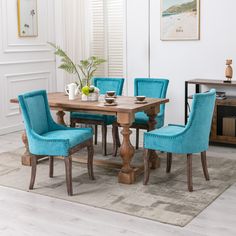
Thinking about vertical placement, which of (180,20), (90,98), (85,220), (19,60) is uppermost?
(180,20)

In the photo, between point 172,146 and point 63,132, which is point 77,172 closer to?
point 63,132

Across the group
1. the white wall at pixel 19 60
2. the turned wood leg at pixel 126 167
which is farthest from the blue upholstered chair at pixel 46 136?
the white wall at pixel 19 60

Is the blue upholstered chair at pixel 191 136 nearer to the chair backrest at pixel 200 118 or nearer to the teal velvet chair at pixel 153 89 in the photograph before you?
the chair backrest at pixel 200 118

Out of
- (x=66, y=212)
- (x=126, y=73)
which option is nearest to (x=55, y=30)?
(x=126, y=73)

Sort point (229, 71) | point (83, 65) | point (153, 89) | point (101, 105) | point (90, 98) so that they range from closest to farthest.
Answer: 1. point (101, 105)
2. point (90, 98)
3. point (83, 65)
4. point (153, 89)
5. point (229, 71)

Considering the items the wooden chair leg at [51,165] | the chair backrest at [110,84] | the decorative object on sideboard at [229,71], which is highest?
the decorative object on sideboard at [229,71]

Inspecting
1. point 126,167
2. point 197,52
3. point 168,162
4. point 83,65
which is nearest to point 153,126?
point 168,162

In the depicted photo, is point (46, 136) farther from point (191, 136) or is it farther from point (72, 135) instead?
point (191, 136)

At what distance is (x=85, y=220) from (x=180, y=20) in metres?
3.58

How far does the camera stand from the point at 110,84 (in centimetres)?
562

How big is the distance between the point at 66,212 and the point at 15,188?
79 cm

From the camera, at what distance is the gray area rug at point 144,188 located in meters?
3.53

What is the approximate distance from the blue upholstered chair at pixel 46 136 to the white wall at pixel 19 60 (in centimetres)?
222

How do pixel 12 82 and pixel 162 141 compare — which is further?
pixel 12 82
